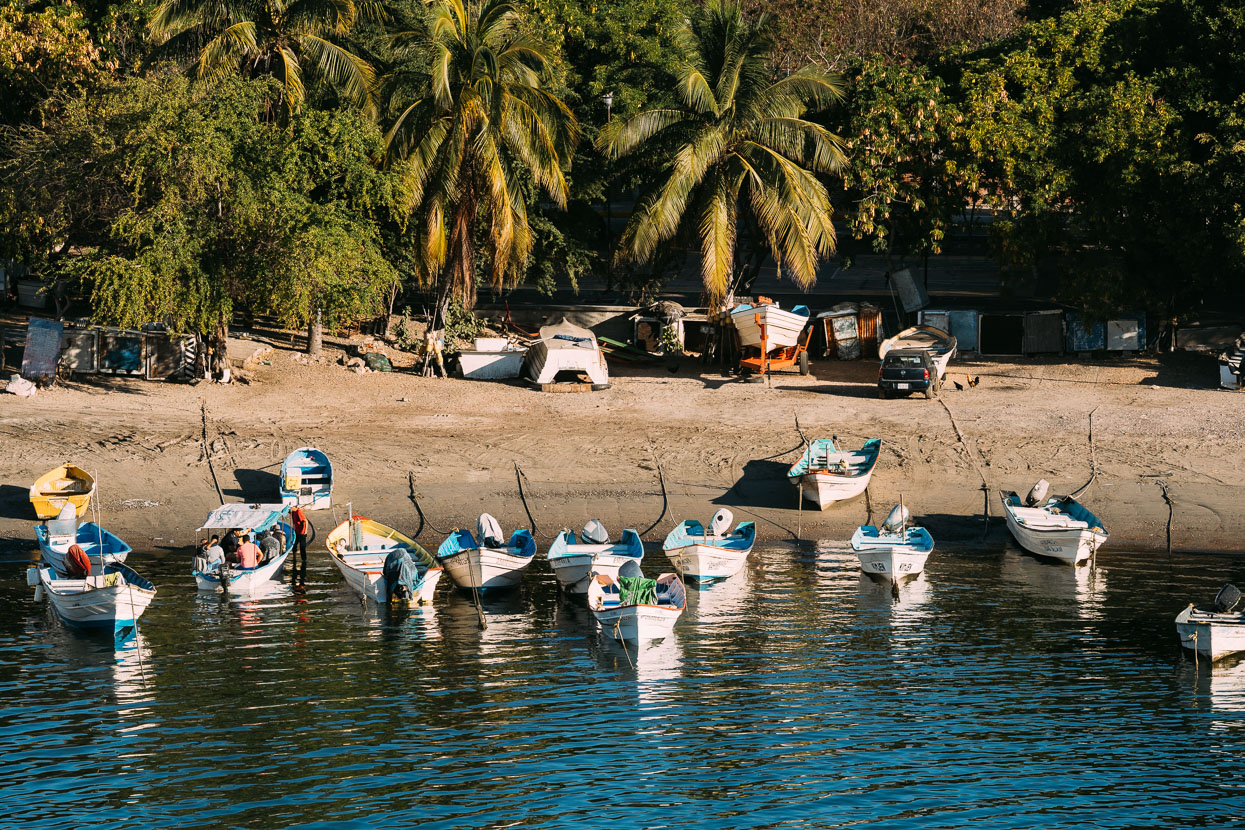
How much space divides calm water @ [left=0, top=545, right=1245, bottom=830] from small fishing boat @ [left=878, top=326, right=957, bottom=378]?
15.0 m

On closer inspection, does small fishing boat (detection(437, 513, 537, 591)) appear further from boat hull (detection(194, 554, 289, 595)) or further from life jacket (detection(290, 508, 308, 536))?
boat hull (detection(194, 554, 289, 595))

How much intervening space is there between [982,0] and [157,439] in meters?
60.0

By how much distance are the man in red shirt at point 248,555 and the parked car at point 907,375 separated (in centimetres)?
2158

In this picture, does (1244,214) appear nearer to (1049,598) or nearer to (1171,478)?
(1171,478)

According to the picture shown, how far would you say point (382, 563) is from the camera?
30328mm

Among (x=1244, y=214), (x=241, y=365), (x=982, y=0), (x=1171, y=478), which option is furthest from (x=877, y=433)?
(x=982, y=0)

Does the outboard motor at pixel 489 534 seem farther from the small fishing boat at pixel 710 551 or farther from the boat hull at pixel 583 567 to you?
the small fishing boat at pixel 710 551

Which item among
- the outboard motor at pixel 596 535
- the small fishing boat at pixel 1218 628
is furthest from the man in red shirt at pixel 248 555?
the small fishing boat at pixel 1218 628

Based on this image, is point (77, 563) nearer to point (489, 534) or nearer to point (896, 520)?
point (489, 534)

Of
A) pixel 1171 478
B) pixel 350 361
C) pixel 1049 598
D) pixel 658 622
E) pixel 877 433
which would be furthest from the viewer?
pixel 350 361

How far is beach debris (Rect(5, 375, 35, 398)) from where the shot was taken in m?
40.1

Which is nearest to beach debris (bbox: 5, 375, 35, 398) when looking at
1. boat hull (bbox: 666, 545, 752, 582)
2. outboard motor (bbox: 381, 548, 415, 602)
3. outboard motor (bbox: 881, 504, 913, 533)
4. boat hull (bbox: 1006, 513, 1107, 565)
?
outboard motor (bbox: 381, 548, 415, 602)

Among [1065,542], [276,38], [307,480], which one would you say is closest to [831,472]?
[1065,542]

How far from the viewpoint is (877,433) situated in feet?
128
